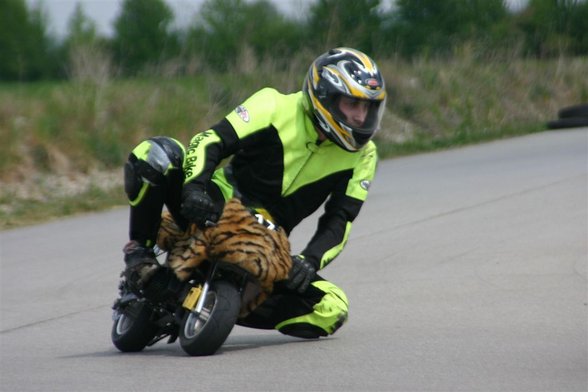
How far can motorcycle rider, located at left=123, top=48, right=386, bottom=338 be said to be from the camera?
658 cm

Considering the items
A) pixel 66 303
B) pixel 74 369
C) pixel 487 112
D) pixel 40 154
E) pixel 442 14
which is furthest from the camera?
pixel 442 14

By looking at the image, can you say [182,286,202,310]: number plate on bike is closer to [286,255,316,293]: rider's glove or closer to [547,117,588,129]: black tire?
[286,255,316,293]: rider's glove

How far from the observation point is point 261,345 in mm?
7090

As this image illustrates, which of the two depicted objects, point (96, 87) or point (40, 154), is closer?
point (40, 154)

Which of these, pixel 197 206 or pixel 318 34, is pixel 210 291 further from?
pixel 318 34

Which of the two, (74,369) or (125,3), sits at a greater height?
(74,369)

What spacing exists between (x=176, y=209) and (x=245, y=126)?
2.04 ft

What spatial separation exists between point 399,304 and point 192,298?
7.86 feet

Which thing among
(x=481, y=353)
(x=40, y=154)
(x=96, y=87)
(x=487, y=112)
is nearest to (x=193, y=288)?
(x=481, y=353)

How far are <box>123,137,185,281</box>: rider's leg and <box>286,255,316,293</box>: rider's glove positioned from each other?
0.70 metres

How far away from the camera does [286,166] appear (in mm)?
6797

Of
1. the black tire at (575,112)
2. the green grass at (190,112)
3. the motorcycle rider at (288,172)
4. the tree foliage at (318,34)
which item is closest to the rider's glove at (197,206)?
the motorcycle rider at (288,172)

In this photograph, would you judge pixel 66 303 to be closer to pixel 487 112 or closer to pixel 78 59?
pixel 78 59

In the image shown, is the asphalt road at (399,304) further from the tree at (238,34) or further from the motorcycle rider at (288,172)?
the tree at (238,34)
